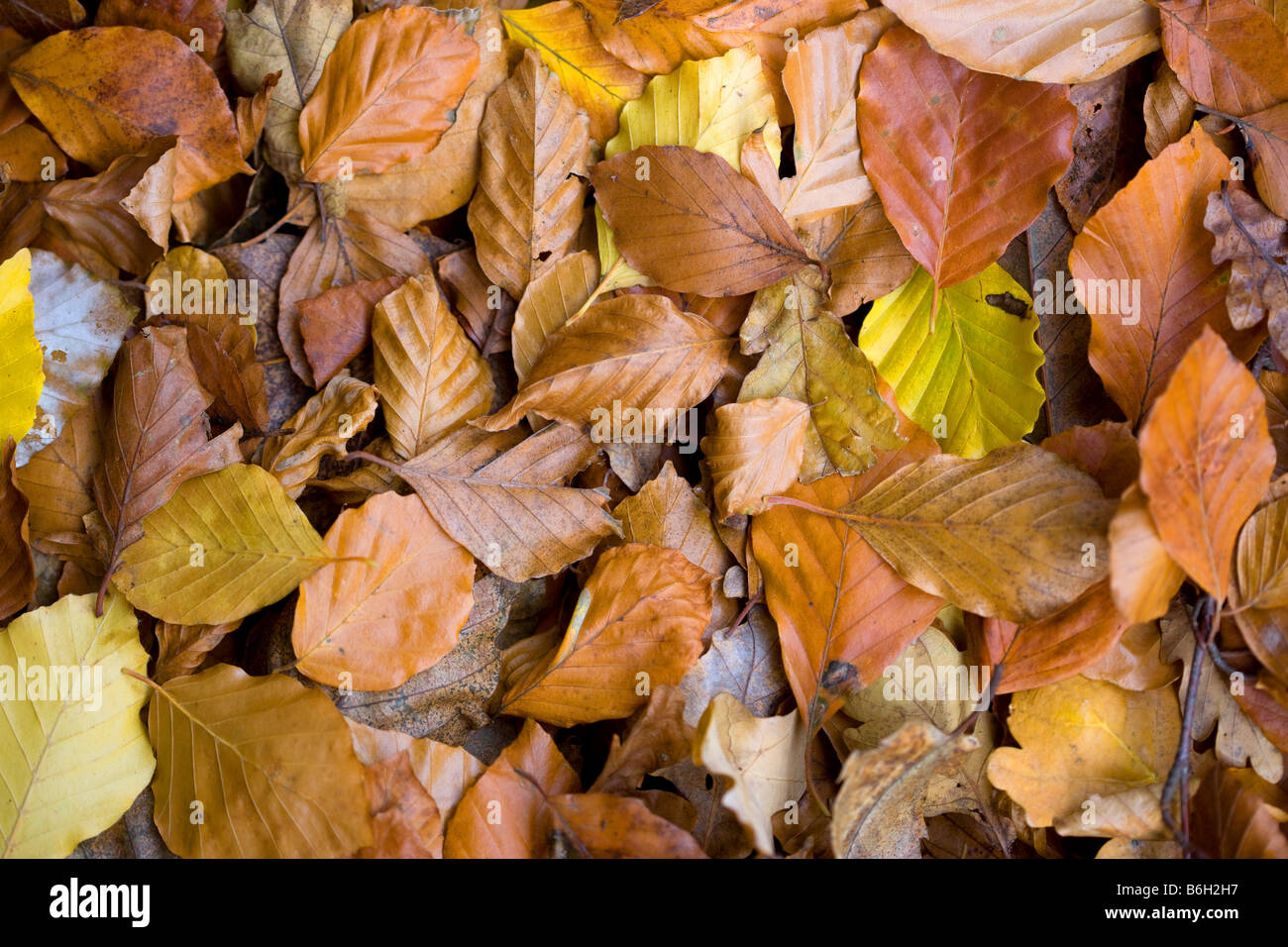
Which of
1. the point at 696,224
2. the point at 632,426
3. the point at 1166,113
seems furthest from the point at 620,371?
the point at 1166,113

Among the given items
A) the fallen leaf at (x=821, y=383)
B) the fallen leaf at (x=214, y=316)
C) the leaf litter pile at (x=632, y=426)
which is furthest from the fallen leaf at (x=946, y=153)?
the fallen leaf at (x=214, y=316)

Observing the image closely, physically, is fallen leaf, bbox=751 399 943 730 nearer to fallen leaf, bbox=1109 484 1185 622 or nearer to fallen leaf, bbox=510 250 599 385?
fallen leaf, bbox=1109 484 1185 622

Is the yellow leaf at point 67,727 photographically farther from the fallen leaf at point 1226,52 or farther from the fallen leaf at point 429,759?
the fallen leaf at point 1226,52

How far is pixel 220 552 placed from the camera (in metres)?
0.86

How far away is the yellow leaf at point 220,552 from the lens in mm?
841

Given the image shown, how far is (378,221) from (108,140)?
0.28 meters

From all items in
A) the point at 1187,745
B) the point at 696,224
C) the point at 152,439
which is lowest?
the point at 1187,745

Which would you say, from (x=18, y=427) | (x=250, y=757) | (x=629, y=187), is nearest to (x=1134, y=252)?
(x=629, y=187)

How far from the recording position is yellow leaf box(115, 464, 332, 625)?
0.84 m

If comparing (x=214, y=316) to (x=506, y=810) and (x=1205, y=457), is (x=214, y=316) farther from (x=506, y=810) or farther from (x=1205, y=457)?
(x=1205, y=457)

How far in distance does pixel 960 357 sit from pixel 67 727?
2.96 ft
